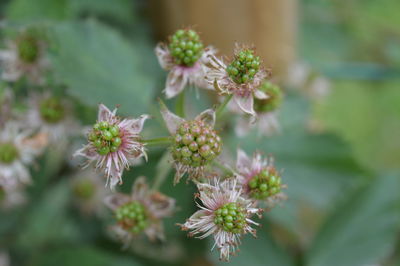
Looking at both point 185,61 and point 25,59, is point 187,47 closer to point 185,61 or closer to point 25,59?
point 185,61

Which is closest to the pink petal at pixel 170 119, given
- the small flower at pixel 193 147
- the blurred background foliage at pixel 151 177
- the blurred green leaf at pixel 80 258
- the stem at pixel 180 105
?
the small flower at pixel 193 147

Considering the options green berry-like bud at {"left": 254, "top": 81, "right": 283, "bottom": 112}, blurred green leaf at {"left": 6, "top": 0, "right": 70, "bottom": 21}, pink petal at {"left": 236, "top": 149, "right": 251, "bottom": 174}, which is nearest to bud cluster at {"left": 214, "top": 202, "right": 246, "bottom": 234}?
pink petal at {"left": 236, "top": 149, "right": 251, "bottom": 174}

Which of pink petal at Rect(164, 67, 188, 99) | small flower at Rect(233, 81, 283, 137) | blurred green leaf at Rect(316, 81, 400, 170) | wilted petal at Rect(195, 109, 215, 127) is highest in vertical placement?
blurred green leaf at Rect(316, 81, 400, 170)

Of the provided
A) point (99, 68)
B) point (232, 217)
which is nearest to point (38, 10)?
point (99, 68)

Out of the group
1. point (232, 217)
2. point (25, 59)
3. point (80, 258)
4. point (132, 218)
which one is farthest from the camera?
point (80, 258)

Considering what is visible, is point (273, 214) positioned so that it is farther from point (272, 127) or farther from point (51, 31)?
point (51, 31)

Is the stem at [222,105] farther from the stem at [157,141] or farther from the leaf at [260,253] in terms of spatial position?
the leaf at [260,253]

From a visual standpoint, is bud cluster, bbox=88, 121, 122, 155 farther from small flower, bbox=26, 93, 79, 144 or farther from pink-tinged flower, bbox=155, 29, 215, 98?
small flower, bbox=26, 93, 79, 144

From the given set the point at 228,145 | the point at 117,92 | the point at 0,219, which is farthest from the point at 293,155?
the point at 0,219
